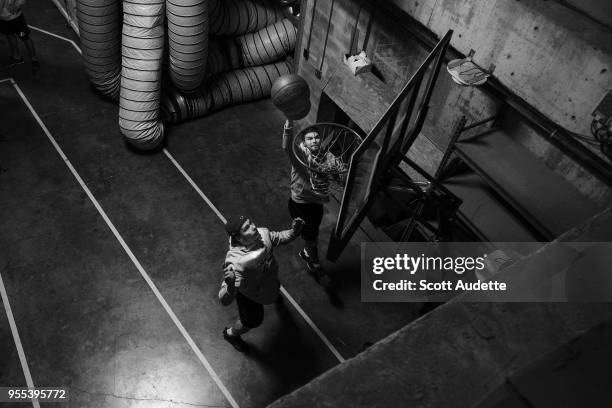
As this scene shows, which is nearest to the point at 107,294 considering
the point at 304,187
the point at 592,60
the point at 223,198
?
the point at 223,198

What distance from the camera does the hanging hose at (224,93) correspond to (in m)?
7.38

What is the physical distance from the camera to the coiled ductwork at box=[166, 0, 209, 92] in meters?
6.26

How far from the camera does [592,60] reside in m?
3.75

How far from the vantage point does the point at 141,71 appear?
6.58m

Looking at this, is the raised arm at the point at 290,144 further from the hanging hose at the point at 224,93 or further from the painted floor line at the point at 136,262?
the hanging hose at the point at 224,93

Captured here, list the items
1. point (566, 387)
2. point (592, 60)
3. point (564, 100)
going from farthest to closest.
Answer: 1. point (564, 100)
2. point (592, 60)
3. point (566, 387)

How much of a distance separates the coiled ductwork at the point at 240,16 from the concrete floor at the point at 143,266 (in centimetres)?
155

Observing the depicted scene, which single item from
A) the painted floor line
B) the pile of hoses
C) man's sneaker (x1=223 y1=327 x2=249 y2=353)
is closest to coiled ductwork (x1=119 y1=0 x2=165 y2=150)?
the pile of hoses

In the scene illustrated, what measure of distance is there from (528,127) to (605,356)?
150 inches

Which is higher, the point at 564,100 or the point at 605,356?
the point at 605,356

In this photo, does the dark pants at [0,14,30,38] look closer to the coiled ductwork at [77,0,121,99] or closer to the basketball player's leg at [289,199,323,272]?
the coiled ductwork at [77,0,121,99]

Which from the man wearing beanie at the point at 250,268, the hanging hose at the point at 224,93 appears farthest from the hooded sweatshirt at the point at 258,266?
the hanging hose at the point at 224,93

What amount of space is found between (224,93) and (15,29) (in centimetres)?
373

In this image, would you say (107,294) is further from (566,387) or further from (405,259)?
(566,387)
